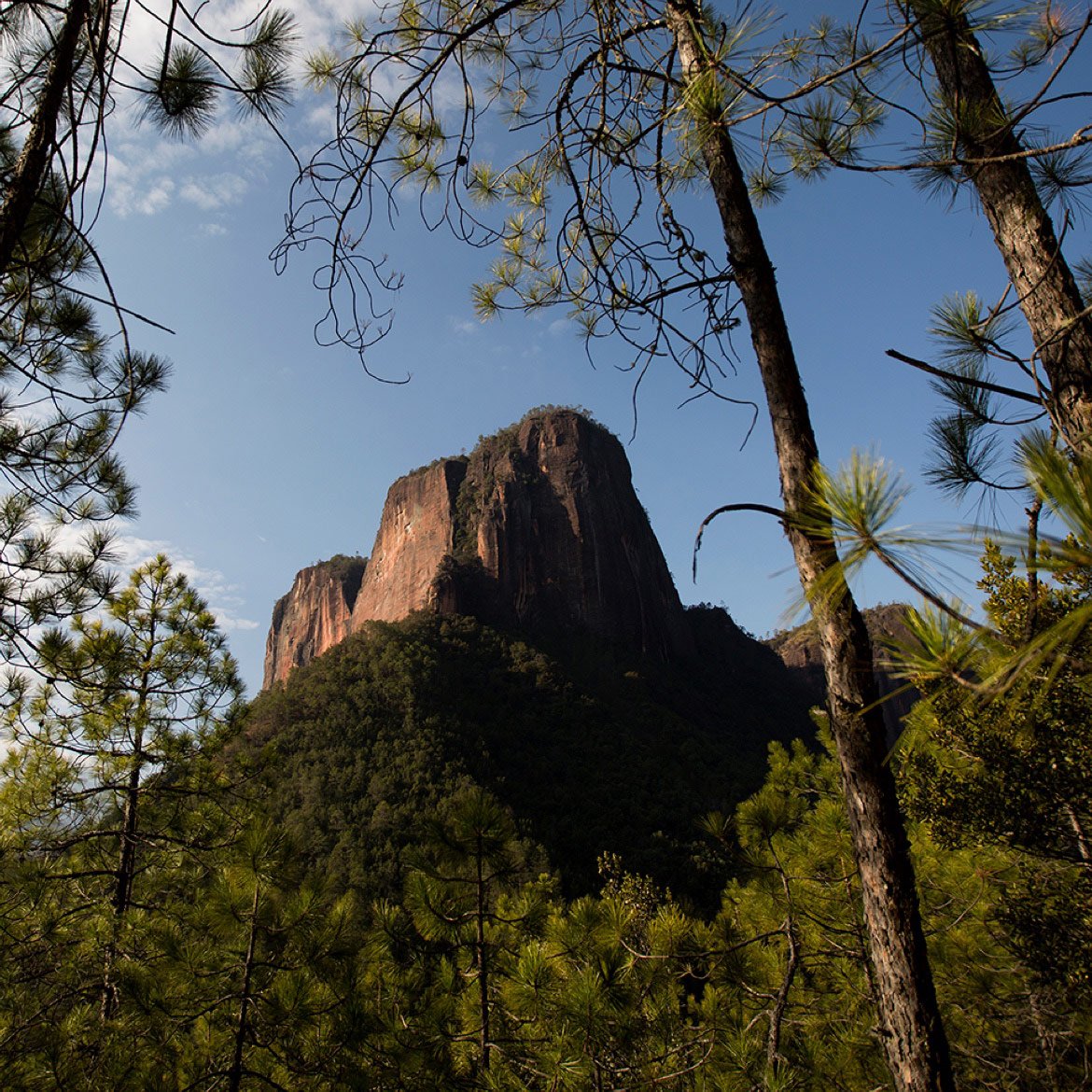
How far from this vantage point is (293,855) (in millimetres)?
2922

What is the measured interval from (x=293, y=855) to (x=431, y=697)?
3441 centimetres

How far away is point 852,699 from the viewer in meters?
1.42

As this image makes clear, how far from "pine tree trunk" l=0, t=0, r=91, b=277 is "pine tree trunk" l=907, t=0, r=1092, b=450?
1.53 metres

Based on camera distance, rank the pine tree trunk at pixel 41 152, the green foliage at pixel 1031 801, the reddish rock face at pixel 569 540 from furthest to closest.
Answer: the reddish rock face at pixel 569 540
the green foliage at pixel 1031 801
the pine tree trunk at pixel 41 152

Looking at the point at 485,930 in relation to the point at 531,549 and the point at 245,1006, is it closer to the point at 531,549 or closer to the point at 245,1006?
the point at 245,1006

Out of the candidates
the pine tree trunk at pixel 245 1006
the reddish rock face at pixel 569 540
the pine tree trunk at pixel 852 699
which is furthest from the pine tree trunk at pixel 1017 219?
the reddish rock face at pixel 569 540

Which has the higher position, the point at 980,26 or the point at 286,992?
the point at 980,26

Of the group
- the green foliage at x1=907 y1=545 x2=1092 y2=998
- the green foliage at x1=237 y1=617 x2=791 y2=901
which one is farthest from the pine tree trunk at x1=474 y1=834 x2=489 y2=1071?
the green foliage at x1=237 y1=617 x2=791 y2=901

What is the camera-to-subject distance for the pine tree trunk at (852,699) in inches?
48.9

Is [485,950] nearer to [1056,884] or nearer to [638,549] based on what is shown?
[1056,884]

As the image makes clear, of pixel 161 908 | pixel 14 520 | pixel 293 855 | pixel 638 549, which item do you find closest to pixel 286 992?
pixel 293 855

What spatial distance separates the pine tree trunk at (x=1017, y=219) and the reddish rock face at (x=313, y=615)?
55.4 meters

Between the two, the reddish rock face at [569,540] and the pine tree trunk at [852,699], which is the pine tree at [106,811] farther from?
the reddish rock face at [569,540]

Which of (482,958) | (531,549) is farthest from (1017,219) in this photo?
(531,549)
